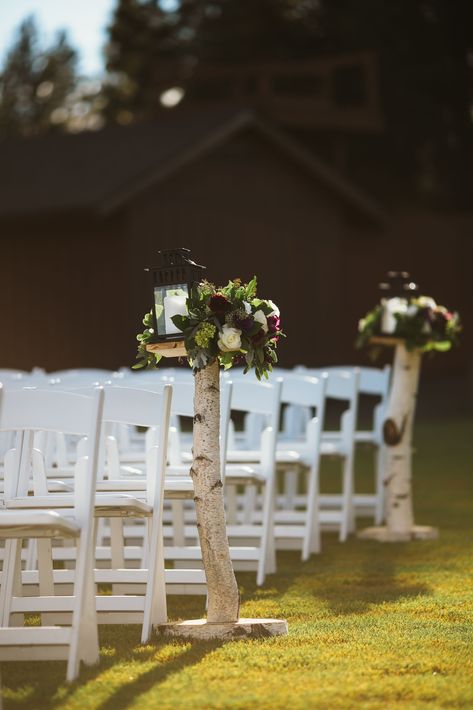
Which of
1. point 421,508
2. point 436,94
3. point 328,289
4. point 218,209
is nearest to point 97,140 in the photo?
point 218,209

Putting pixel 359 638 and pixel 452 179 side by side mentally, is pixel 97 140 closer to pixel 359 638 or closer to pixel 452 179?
pixel 452 179

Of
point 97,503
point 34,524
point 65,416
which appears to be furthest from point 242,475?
point 34,524

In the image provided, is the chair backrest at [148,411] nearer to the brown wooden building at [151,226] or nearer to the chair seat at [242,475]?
the chair seat at [242,475]

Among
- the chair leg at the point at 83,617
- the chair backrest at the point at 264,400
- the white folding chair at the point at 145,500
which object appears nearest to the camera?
the chair leg at the point at 83,617

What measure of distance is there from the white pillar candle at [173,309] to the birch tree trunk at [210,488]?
9.2 inches

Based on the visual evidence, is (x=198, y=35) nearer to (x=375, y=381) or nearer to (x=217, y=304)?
(x=375, y=381)

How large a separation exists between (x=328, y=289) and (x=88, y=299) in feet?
19.3

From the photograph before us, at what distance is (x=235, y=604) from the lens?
6.66 m

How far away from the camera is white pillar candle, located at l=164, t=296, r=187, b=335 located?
659 cm

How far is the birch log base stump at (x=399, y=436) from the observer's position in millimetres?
10797

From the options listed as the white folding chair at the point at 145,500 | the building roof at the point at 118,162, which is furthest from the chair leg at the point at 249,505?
the building roof at the point at 118,162

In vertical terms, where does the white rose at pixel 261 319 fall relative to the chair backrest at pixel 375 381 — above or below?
above

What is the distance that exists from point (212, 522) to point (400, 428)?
4.56 metres

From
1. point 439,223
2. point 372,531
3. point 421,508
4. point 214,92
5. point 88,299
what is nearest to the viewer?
point 372,531
